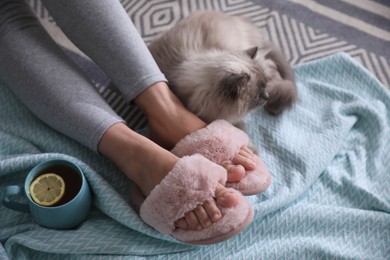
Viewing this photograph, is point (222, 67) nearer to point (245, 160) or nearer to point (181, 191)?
point (245, 160)

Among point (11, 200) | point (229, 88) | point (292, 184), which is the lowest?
point (292, 184)

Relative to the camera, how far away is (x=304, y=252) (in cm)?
97

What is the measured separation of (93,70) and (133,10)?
1.03ft

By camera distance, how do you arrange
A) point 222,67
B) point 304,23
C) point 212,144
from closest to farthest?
point 212,144
point 222,67
point 304,23

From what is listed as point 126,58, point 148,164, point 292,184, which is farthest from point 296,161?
point 126,58

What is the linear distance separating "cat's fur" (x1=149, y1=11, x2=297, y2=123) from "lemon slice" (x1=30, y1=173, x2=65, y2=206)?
0.40m

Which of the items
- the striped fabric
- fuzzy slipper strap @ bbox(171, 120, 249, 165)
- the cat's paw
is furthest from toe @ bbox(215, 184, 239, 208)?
the striped fabric

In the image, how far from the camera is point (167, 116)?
103 centimetres

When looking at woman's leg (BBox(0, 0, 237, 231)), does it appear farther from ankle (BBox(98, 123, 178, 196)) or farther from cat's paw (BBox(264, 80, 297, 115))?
cat's paw (BBox(264, 80, 297, 115))

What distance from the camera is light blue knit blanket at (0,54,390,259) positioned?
951 mm

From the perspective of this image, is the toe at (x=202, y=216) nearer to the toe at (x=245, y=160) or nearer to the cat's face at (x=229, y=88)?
the toe at (x=245, y=160)

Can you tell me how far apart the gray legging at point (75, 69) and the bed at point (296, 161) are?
0.32 feet

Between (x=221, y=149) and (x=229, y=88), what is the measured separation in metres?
0.17

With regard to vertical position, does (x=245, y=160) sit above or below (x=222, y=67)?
below
